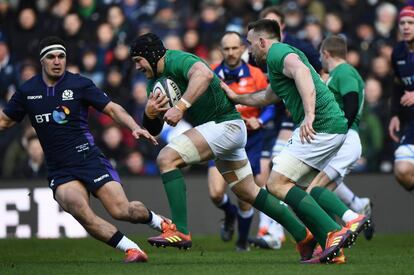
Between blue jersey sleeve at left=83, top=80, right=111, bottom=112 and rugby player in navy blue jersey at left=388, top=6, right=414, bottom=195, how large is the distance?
4321 mm

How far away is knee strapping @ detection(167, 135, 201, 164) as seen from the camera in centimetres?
1019

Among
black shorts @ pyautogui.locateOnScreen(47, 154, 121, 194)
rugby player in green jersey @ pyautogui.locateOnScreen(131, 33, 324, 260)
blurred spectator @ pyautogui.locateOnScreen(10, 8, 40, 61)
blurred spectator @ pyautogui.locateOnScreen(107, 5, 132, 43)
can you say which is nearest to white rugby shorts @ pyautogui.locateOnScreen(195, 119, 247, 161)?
rugby player in green jersey @ pyautogui.locateOnScreen(131, 33, 324, 260)

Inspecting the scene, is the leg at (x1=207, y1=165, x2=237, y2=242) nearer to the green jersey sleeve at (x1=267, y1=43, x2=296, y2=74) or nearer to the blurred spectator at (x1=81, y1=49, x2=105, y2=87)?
the green jersey sleeve at (x1=267, y1=43, x2=296, y2=74)

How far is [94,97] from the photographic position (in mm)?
10648

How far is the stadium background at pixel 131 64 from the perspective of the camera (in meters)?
16.5

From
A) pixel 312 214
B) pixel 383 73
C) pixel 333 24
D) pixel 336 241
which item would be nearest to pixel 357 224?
pixel 336 241

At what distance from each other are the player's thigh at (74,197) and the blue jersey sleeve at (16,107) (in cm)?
91

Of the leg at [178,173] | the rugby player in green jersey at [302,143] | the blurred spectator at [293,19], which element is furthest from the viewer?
the blurred spectator at [293,19]

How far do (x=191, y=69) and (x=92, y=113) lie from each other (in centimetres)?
780

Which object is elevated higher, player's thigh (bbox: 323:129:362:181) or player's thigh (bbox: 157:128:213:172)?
player's thigh (bbox: 157:128:213:172)

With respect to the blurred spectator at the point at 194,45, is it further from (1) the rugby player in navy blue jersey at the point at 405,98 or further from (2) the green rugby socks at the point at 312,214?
(2) the green rugby socks at the point at 312,214

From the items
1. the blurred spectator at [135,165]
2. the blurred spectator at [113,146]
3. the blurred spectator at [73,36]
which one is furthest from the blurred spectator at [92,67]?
the blurred spectator at [135,165]

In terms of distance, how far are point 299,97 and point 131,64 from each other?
8.76 meters

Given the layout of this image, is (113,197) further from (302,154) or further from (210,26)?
(210,26)
